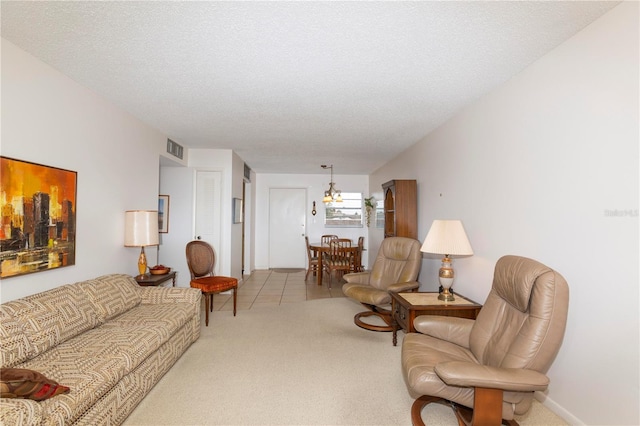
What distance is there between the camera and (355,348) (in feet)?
10.0

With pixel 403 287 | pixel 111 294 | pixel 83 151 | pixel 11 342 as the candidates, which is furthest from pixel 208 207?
pixel 11 342

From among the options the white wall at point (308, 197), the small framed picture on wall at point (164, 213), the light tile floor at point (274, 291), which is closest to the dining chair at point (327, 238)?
the white wall at point (308, 197)

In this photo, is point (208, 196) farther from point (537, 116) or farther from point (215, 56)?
point (537, 116)

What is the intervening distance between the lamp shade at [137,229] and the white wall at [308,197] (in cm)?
420

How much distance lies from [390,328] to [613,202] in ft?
7.80

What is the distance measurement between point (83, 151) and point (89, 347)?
5.48 ft

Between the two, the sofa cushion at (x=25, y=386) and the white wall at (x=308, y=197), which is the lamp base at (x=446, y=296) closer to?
the sofa cushion at (x=25, y=386)

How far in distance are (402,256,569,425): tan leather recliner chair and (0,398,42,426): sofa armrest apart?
1798 mm

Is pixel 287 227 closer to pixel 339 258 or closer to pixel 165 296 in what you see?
pixel 339 258

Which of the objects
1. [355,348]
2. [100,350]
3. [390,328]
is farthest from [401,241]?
[100,350]

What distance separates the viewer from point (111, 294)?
2574 millimetres

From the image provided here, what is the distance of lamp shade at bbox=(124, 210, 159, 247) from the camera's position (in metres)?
3.19

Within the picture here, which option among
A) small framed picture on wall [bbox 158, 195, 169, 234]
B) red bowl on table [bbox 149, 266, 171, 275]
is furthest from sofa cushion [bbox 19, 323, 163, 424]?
small framed picture on wall [bbox 158, 195, 169, 234]

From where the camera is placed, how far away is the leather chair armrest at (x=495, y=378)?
149cm
